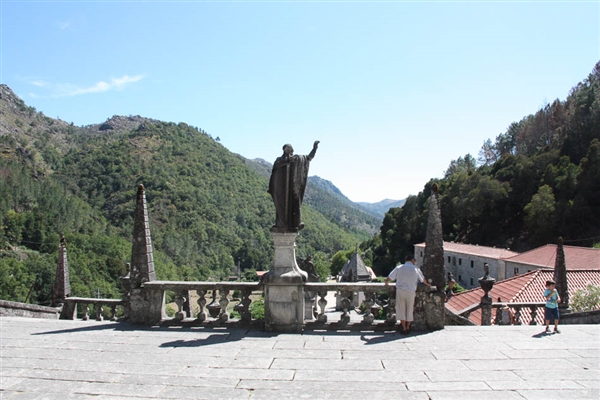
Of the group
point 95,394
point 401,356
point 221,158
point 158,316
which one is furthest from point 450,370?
point 221,158

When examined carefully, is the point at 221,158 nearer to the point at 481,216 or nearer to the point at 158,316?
the point at 481,216

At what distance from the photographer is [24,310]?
12.4 m

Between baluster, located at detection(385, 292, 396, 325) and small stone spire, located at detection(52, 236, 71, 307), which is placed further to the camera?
small stone spire, located at detection(52, 236, 71, 307)

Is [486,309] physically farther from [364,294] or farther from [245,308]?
[245,308]

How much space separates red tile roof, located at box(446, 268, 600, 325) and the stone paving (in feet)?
36.4

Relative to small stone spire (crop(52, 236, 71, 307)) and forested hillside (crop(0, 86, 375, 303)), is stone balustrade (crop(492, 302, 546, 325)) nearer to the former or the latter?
small stone spire (crop(52, 236, 71, 307))

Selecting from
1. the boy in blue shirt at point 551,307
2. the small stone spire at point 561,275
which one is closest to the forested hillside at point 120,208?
the small stone spire at point 561,275

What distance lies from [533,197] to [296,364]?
5682cm

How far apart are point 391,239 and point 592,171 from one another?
39093 millimetres

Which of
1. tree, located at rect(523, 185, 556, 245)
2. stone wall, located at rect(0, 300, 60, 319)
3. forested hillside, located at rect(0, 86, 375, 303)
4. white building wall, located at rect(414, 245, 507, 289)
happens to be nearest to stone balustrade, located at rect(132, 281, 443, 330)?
stone wall, located at rect(0, 300, 60, 319)

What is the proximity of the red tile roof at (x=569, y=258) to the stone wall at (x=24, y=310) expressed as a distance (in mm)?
27694

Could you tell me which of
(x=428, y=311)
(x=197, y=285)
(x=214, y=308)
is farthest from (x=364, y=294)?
(x=197, y=285)

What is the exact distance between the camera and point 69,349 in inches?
257

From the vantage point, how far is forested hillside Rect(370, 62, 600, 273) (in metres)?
49.1
